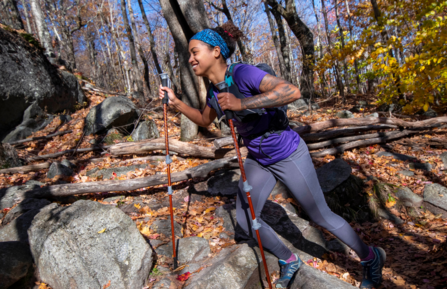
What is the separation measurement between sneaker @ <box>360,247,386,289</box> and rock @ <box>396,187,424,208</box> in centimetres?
255

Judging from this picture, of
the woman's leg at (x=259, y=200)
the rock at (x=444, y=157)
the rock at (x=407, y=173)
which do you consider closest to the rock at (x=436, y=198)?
the rock at (x=407, y=173)

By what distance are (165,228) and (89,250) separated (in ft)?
3.74

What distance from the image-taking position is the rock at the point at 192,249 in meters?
3.20

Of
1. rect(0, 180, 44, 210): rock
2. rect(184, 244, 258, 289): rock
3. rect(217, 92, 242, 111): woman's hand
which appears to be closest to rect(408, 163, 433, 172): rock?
rect(184, 244, 258, 289): rock

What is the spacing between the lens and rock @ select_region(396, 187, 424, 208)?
4.47m

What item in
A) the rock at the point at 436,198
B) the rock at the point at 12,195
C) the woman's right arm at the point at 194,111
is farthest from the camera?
the rock at the point at 12,195

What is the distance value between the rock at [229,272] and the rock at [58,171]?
Answer: 4254mm

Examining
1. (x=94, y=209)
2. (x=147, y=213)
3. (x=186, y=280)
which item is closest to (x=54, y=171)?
(x=147, y=213)

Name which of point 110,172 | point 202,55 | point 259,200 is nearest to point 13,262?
point 259,200

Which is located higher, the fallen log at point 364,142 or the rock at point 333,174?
the fallen log at point 364,142

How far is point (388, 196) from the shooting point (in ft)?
15.1

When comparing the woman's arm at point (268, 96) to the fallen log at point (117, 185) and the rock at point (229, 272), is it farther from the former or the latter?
the fallen log at point (117, 185)

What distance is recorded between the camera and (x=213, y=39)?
2.36m

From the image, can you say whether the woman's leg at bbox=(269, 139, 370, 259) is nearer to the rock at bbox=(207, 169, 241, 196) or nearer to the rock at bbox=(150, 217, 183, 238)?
the rock at bbox=(150, 217, 183, 238)
